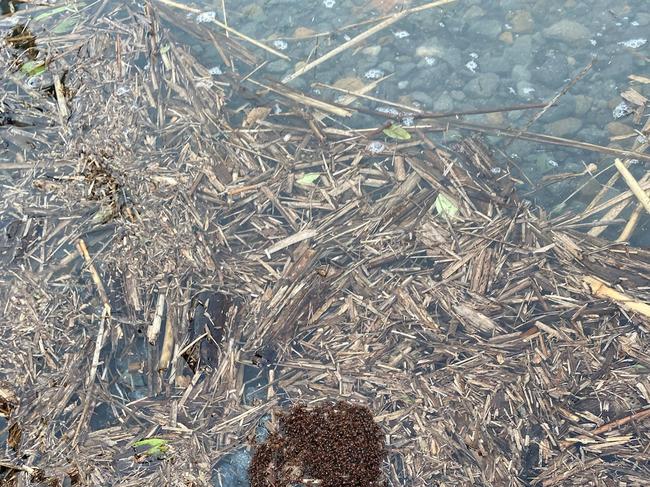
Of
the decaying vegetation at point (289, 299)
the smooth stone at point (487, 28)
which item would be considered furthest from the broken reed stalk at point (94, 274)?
the smooth stone at point (487, 28)

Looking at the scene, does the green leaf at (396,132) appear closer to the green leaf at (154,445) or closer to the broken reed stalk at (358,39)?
the broken reed stalk at (358,39)

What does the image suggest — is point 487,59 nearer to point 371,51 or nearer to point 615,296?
point 371,51

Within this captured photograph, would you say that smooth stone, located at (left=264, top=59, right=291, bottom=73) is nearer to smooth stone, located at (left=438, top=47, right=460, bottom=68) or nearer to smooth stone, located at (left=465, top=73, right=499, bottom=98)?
smooth stone, located at (left=438, top=47, right=460, bottom=68)

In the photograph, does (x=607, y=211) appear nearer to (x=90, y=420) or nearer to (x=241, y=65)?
(x=241, y=65)

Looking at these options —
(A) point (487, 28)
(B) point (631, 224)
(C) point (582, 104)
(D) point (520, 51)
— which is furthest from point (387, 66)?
(B) point (631, 224)

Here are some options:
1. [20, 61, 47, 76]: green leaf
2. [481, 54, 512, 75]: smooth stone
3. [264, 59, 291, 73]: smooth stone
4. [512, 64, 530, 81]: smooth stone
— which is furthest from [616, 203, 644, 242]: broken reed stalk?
[20, 61, 47, 76]: green leaf

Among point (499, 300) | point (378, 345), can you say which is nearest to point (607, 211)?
point (499, 300)
